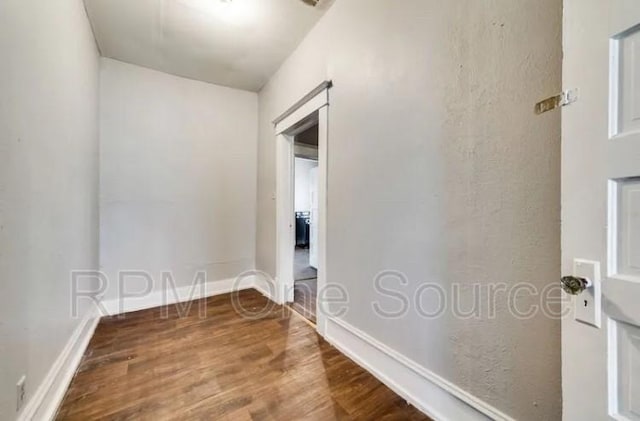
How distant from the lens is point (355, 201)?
76.9 inches

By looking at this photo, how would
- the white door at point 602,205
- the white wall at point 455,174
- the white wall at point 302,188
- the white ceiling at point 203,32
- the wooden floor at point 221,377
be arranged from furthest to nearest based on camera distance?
1. the white wall at point 302,188
2. the white ceiling at point 203,32
3. the wooden floor at point 221,377
4. the white wall at point 455,174
5. the white door at point 602,205

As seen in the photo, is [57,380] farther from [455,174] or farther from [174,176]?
[455,174]

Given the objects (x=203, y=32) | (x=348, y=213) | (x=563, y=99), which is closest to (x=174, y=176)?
(x=203, y=32)

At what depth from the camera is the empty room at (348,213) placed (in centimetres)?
75

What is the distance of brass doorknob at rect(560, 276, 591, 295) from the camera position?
738mm

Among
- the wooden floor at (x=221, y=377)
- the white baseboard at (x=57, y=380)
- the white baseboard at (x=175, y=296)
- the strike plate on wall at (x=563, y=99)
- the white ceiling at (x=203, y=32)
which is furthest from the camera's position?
the white baseboard at (x=175, y=296)

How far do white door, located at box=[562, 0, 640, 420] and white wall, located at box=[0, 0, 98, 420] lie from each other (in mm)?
1979

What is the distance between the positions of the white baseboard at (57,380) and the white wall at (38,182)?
0.18 ft

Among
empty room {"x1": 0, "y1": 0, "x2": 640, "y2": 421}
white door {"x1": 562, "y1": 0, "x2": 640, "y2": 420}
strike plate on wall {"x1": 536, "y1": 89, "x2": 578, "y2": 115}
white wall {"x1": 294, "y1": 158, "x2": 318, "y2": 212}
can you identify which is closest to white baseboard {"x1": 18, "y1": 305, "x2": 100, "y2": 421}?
empty room {"x1": 0, "y1": 0, "x2": 640, "y2": 421}

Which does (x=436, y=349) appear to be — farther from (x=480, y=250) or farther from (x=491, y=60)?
(x=491, y=60)

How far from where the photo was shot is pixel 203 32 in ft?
8.03

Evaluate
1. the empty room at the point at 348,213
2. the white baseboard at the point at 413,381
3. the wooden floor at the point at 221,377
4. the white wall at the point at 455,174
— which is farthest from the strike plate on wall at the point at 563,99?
the wooden floor at the point at 221,377

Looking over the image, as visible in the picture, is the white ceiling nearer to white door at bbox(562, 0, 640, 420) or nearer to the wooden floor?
white door at bbox(562, 0, 640, 420)

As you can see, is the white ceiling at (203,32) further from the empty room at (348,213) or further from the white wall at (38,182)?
the white wall at (38,182)
